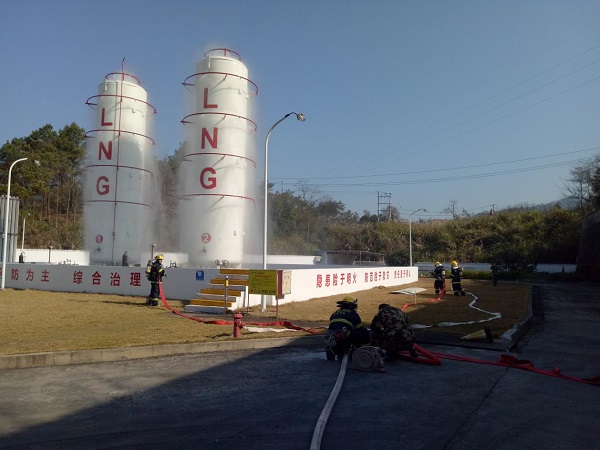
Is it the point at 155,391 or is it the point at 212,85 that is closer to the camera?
the point at 155,391

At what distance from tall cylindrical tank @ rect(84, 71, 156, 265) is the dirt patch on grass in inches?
209

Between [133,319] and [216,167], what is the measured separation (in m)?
10.2

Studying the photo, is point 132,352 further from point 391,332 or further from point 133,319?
point 133,319

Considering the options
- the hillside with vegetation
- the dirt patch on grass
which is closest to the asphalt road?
the dirt patch on grass

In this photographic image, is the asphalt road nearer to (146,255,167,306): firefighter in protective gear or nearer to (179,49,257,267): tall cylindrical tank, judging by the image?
(146,255,167,306): firefighter in protective gear

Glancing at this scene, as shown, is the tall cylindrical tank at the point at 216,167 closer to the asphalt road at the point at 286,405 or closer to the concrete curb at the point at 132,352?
the concrete curb at the point at 132,352

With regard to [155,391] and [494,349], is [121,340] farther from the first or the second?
[494,349]

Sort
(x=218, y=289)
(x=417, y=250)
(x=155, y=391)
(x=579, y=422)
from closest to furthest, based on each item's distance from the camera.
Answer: (x=579, y=422), (x=155, y=391), (x=218, y=289), (x=417, y=250)

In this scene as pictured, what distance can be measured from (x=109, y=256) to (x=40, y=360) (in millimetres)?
18055

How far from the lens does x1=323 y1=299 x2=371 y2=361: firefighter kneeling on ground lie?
26.7 feet

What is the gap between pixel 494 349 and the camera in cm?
978

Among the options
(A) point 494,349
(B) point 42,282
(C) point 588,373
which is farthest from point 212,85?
(C) point 588,373

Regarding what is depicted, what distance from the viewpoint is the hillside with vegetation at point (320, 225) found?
51.4m

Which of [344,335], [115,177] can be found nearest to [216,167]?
[115,177]
